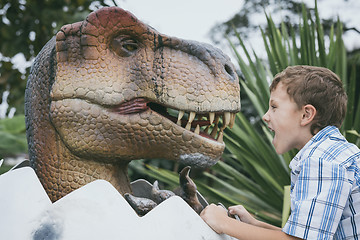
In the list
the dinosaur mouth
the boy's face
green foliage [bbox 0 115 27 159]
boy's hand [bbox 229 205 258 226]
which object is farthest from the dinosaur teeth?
green foliage [bbox 0 115 27 159]

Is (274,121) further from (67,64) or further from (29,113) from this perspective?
(29,113)

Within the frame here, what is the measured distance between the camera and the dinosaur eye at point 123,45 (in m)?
1.14

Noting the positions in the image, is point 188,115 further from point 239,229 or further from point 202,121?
point 239,229

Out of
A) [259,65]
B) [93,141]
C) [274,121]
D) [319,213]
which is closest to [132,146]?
[93,141]

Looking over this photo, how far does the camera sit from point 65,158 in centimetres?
119

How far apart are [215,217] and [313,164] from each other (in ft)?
0.91

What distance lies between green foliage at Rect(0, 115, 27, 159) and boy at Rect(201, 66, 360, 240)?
281 centimetres

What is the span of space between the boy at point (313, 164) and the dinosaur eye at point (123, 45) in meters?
0.42

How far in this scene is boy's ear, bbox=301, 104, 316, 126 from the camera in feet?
3.56

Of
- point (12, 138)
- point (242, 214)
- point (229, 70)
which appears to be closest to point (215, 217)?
point (242, 214)

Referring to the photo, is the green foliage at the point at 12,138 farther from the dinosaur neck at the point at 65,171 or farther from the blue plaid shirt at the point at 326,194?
the blue plaid shirt at the point at 326,194

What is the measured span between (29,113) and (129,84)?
1.19 feet

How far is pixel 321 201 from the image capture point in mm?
916

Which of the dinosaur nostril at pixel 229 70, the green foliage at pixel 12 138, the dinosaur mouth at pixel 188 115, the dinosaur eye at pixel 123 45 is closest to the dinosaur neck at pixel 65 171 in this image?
the dinosaur mouth at pixel 188 115
